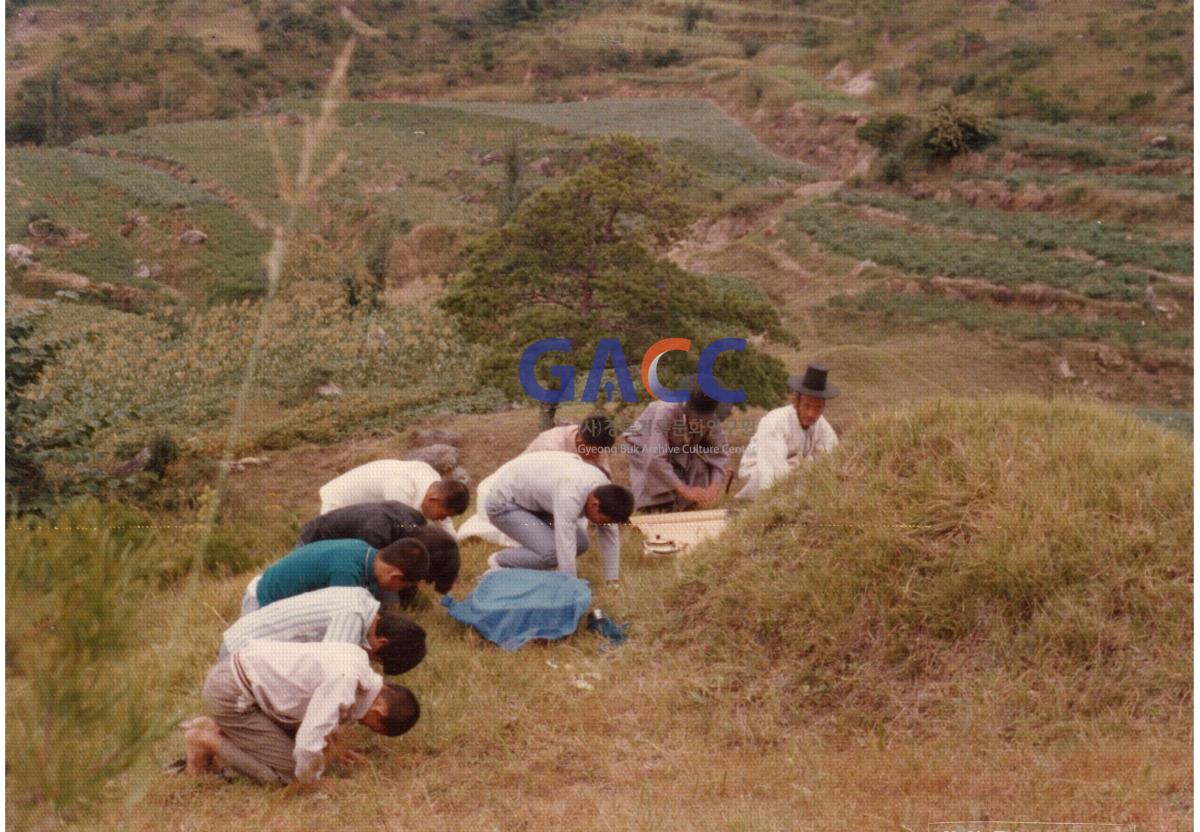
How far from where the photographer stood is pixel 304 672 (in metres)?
3.07

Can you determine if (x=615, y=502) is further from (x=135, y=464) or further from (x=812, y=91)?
(x=812, y=91)

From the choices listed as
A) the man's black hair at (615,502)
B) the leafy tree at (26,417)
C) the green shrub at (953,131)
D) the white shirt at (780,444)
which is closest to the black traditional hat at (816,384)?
the white shirt at (780,444)

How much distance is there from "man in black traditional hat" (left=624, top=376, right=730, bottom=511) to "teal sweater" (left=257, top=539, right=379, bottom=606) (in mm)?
2143

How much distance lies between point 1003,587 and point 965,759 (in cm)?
70

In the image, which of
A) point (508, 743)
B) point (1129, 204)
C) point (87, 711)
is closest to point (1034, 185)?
point (1129, 204)

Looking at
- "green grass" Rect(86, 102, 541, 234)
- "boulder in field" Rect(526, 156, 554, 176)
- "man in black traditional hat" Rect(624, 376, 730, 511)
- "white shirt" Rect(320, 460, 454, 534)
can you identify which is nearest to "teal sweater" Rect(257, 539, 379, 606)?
"white shirt" Rect(320, 460, 454, 534)

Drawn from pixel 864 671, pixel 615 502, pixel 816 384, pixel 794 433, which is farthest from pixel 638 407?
pixel 864 671

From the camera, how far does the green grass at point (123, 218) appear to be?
5637mm

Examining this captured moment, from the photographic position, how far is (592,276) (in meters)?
5.78

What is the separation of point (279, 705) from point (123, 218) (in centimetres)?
383

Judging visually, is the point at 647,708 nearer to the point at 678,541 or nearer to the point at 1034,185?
the point at 678,541

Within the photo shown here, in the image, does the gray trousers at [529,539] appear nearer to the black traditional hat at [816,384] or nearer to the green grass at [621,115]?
the black traditional hat at [816,384]

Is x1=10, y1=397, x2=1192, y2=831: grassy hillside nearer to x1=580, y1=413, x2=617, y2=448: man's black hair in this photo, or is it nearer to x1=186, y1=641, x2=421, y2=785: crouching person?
x1=186, y1=641, x2=421, y2=785: crouching person

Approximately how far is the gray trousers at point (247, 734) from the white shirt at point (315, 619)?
21 cm
